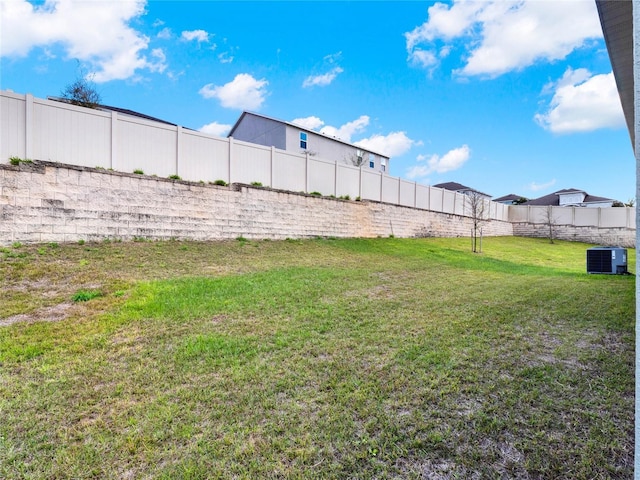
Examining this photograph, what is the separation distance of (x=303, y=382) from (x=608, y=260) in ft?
36.5

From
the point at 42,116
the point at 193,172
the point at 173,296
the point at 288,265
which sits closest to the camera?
the point at 173,296

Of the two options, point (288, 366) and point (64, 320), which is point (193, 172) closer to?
point (64, 320)

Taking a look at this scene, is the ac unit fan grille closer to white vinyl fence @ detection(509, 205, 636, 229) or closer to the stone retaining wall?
the stone retaining wall

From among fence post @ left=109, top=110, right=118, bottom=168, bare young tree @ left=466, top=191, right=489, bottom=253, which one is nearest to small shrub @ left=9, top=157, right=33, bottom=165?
fence post @ left=109, top=110, right=118, bottom=168

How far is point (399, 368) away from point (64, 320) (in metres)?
4.26

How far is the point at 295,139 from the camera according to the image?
70.8ft

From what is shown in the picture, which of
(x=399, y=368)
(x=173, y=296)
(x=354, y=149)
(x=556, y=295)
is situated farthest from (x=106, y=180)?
(x=354, y=149)

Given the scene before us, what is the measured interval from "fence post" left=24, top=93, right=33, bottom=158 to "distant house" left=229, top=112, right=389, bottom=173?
46.5 ft

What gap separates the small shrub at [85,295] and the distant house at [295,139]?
1667 centimetres

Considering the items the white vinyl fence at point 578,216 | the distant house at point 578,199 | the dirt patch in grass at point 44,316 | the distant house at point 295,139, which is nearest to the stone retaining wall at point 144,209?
the dirt patch in grass at point 44,316

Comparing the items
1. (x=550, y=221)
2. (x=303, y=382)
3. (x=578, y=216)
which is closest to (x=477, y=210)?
(x=550, y=221)

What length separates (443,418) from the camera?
7.50 ft

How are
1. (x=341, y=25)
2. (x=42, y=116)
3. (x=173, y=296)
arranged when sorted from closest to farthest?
1. (x=173, y=296)
2. (x=42, y=116)
3. (x=341, y=25)

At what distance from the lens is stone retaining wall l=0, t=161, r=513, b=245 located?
7.43m
